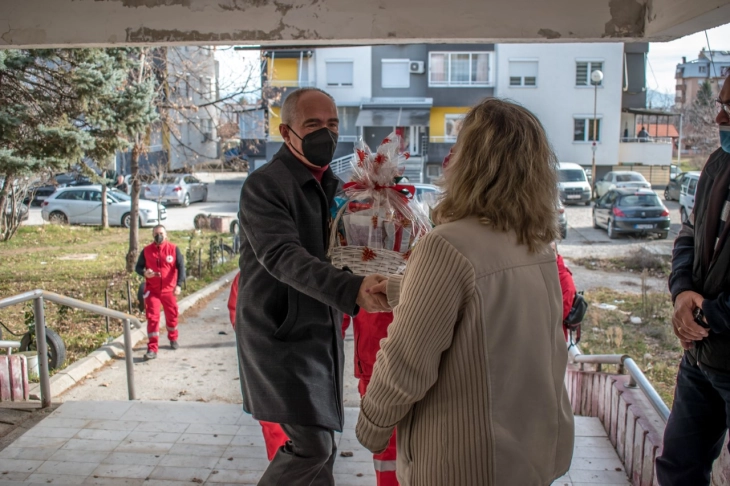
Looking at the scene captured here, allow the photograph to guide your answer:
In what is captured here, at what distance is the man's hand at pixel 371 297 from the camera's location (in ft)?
7.48

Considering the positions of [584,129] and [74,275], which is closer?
[74,275]

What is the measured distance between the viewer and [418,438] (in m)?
1.92

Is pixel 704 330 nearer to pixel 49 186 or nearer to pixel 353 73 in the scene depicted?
pixel 49 186

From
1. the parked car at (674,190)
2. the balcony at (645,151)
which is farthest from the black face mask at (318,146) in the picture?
the balcony at (645,151)

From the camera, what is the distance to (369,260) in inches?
100.0

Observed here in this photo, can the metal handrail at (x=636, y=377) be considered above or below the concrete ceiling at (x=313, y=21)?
below

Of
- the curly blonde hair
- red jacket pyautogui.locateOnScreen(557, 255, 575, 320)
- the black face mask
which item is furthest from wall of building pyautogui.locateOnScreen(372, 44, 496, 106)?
the curly blonde hair

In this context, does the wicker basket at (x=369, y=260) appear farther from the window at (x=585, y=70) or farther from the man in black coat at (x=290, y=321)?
the window at (x=585, y=70)

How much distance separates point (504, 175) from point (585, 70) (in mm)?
35793

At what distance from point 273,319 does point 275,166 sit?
0.63m

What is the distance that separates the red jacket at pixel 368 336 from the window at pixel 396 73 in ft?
109

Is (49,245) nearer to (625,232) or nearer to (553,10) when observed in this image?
(553,10)

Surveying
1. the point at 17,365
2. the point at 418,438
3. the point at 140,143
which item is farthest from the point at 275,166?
the point at 140,143

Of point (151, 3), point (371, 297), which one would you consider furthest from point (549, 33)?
point (151, 3)
